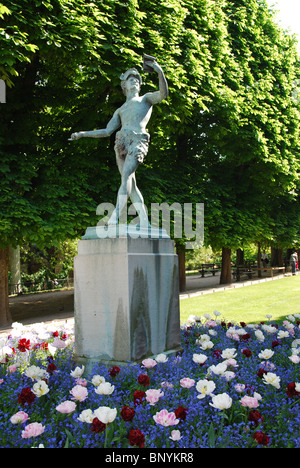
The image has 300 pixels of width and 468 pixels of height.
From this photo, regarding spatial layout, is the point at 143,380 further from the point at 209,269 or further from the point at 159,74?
the point at 209,269

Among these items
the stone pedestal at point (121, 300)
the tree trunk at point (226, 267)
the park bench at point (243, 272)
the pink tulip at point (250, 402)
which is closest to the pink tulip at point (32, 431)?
the pink tulip at point (250, 402)

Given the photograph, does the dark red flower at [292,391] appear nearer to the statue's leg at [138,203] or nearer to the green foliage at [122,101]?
the statue's leg at [138,203]

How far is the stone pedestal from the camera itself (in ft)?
15.2

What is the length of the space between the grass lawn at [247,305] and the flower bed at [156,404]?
3.78 meters

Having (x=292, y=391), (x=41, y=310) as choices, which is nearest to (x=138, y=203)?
(x=292, y=391)

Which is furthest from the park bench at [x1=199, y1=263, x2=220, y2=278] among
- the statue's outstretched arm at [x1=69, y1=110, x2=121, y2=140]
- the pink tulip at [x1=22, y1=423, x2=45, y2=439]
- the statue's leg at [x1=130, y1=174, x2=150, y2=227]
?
the pink tulip at [x1=22, y1=423, x2=45, y2=439]

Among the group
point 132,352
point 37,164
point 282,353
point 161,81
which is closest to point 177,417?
point 132,352

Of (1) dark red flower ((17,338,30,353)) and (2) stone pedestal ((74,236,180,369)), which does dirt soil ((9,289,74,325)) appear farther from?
(2) stone pedestal ((74,236,180,369))

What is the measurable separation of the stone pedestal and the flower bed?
325 mm

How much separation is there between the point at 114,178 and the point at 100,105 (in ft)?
6.80

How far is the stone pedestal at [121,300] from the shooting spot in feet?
15.2

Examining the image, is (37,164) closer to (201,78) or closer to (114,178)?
(114,178)

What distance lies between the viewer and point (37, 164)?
1002 cm

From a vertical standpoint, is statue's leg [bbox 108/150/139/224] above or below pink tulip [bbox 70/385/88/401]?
above
